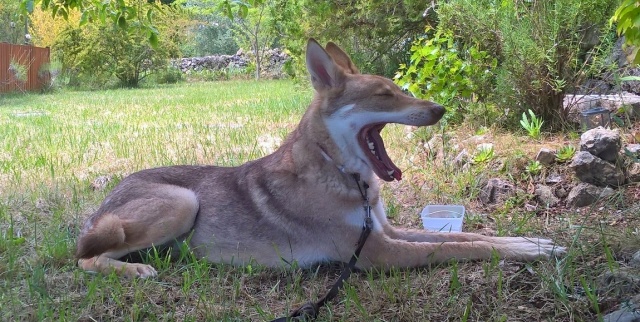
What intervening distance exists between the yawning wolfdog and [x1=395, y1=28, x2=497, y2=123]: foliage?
2.40 metres

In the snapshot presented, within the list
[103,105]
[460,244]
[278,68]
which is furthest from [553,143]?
[278,68]

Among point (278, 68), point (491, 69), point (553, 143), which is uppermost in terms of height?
point (491, 69)

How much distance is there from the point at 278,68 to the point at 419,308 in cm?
2632

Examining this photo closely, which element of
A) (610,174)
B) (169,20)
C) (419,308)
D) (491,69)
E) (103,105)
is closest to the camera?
(419,308)

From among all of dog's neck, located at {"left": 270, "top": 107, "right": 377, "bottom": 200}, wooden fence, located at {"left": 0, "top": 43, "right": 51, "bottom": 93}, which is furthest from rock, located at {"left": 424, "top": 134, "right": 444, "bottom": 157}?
wooden fence, located at {"left": 0, "top": 43, "right": 51, "bottom": 93}

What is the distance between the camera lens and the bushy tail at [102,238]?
3.27 m

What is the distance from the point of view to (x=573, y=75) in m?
5.56

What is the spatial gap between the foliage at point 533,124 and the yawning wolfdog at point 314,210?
231cm

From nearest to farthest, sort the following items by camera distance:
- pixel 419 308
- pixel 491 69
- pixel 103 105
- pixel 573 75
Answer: pixel 419 308, pixel 573 75, pixel 491 69, pixel 103 105

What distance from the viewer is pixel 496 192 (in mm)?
4512

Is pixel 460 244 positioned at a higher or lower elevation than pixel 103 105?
higher

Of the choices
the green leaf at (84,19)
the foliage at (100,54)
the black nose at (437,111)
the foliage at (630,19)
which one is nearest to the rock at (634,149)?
the foliage at (630,19)

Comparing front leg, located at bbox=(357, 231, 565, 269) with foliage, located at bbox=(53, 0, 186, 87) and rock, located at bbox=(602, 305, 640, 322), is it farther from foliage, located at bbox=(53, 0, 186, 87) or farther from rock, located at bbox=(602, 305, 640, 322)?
foliage, located at bbox=(53, 0, 186, 87)

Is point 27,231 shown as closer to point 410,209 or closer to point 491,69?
point 410,209
